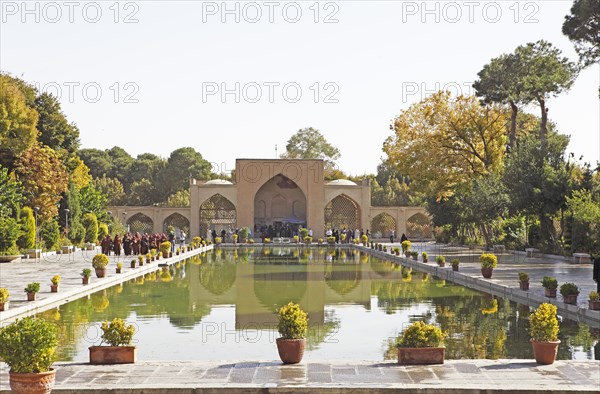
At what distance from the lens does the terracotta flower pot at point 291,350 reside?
8.62 metres

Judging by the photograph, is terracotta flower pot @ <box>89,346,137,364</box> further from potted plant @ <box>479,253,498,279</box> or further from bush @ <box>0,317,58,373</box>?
potted plant @ <box>479,253,498,279</box>

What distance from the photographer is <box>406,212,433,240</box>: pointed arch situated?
2140 inches

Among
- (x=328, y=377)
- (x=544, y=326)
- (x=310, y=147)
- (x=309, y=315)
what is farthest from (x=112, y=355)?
(x=310, y=147)

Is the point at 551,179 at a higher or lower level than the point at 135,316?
higher

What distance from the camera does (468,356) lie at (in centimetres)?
961

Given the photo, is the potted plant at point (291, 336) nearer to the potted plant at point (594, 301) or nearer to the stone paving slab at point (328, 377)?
the stone paving slab at point (328, 377)

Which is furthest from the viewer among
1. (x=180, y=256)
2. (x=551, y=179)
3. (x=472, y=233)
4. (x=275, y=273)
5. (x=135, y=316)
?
(x=472, y=233)

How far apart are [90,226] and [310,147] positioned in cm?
3684

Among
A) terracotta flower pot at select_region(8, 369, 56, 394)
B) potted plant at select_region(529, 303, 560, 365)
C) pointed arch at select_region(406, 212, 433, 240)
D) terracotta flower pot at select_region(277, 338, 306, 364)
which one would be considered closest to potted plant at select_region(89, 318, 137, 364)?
terracotta flower pot at select_region(277, 338, 306, 364)

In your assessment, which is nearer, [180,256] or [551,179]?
[551,179]

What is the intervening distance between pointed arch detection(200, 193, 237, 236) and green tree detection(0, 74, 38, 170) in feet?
70.4

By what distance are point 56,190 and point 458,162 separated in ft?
51.3

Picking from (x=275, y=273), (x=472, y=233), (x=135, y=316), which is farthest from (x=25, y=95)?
(x=135, y=316)

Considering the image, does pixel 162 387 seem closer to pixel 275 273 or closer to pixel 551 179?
pixel 275 273
